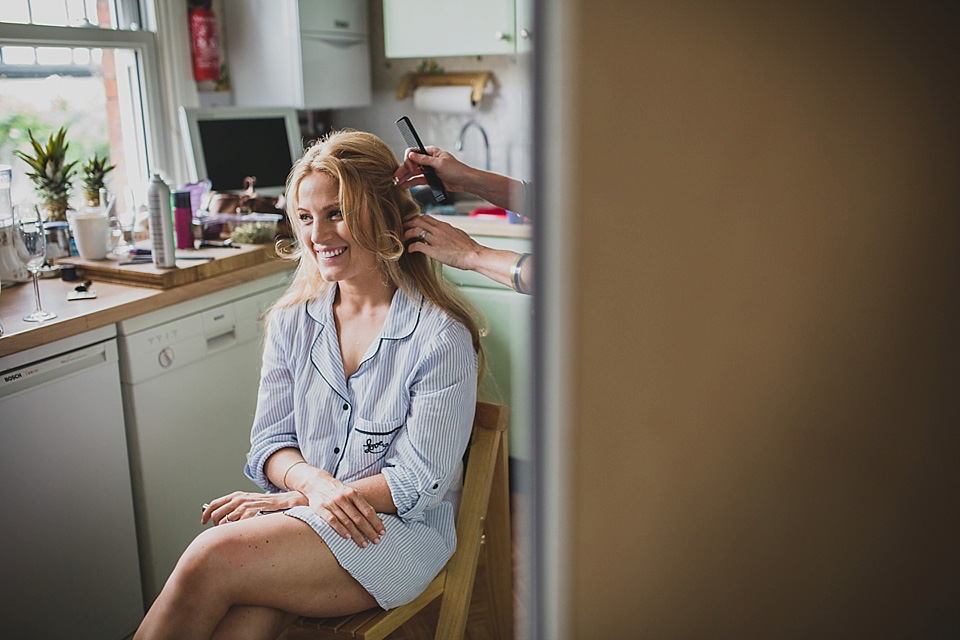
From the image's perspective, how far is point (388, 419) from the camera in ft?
4.74

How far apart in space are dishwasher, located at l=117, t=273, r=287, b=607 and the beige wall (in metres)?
1.85

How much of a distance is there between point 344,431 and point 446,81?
2045 millimetres

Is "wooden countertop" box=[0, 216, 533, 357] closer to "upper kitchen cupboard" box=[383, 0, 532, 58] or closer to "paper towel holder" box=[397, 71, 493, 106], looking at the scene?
"upper kitchen cupboard" box=[383, 0, 532, 58]

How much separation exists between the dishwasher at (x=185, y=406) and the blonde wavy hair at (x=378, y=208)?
605mm

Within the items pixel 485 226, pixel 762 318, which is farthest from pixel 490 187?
pixel 762 318

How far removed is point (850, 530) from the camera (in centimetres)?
23

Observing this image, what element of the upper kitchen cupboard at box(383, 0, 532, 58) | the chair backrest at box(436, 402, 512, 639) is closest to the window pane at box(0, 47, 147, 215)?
the upper kitchen cupboard at box(383, 0, 532, 58)

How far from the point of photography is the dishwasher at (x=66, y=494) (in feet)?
5.47

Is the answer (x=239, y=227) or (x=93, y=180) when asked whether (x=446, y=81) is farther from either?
(x=93, y=180)

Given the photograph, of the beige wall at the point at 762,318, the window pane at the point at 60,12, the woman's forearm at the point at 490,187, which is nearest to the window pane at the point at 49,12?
the window pane at the point at 60,12

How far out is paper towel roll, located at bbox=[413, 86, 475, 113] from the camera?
310 cm

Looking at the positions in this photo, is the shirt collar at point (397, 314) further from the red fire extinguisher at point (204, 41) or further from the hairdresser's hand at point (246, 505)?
the red fire extinguisher at point (204, 41)

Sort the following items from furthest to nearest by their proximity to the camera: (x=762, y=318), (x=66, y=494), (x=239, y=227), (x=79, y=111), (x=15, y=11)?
(x=79, y=111) → (x=239, y=227) → (x=15, y=11) → (x=66, y=494) → (x=762, y=318)

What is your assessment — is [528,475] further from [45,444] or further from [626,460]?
[45,444]
